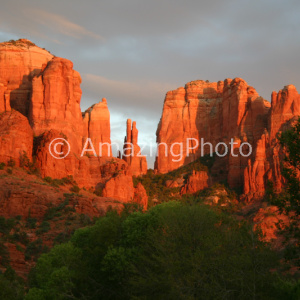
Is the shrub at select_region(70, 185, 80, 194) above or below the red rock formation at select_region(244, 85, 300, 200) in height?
below

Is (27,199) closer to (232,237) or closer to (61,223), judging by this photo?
(61,223)

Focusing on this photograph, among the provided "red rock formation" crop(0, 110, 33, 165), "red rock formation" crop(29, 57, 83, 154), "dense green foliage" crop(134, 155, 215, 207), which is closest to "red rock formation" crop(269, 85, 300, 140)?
"dense green foliage" crop(134, 155, 215, 207)

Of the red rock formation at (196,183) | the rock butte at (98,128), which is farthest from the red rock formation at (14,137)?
the red rock formation at (196,183)

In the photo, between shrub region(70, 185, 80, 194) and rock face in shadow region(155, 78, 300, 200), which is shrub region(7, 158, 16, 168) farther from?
rock face in shadow region(155, 78, 300, 200)

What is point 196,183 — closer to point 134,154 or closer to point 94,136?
point 134,154

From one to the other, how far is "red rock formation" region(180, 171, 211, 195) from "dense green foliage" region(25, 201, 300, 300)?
63.1m

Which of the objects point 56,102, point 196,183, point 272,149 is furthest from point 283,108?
point 56,102

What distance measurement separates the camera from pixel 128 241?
136 feet

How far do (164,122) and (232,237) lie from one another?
102m

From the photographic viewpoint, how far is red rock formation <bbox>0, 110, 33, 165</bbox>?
78250 millimetres

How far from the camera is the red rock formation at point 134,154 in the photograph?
12012cm

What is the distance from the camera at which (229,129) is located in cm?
11744

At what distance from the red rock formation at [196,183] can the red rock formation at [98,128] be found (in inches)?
621

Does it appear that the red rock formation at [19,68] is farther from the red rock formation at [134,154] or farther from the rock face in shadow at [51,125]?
the red rock formation at [134,154]
